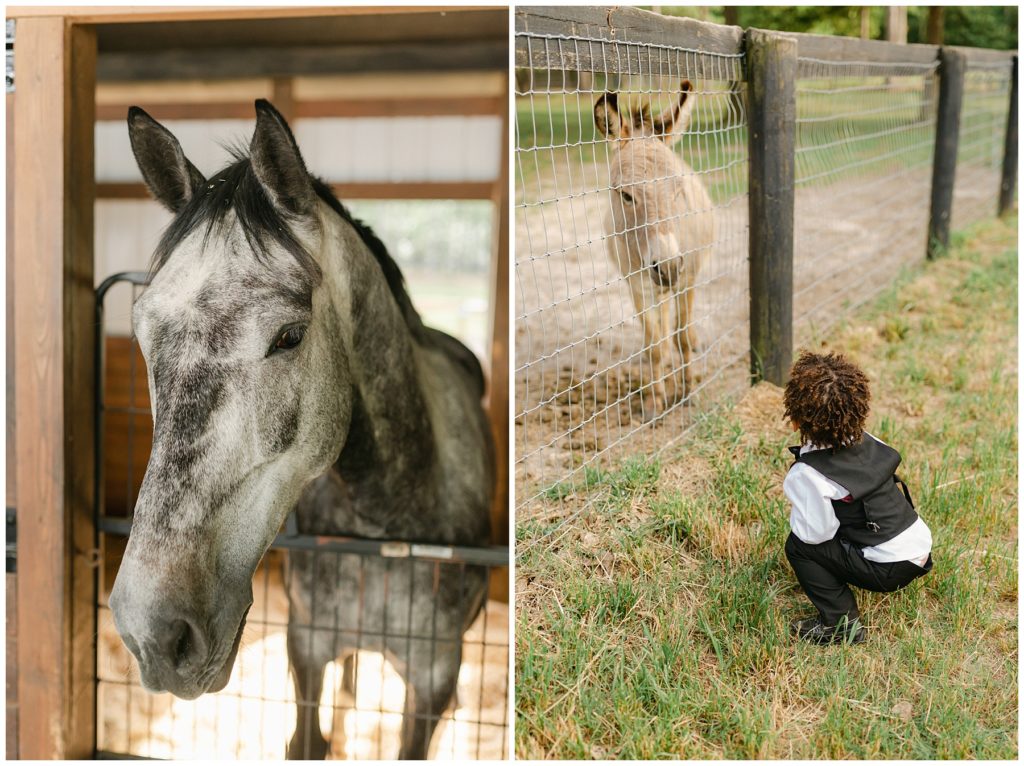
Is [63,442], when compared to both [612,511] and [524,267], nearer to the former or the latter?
[612,511]

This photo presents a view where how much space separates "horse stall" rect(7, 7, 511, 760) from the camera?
82.2 inches

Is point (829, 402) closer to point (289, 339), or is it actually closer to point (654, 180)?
point (654, 180)

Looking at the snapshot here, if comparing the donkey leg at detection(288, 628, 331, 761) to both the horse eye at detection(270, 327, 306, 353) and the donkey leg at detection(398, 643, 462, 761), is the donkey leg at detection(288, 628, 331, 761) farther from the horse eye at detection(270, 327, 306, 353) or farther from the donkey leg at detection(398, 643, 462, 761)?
the horse eye at detection(270, 327, 306, 353)

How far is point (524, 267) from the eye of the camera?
4621mm

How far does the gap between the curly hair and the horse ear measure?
1.14 meters

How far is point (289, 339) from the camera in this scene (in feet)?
4.93

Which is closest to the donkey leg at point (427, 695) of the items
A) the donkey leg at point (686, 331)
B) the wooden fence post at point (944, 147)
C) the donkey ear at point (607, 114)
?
the donkey leg at point (686, 331)

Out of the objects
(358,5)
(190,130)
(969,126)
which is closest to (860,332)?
(358,5)

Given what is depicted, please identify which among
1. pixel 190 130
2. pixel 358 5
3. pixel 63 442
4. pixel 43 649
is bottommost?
pixel 43 649

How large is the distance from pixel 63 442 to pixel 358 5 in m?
1.34

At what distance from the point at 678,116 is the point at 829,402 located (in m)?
1.17

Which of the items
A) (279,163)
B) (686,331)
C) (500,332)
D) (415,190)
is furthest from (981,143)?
(279,163)

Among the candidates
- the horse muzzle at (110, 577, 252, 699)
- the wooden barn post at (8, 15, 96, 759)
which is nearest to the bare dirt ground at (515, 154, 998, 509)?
the horse muzzle at (110, 577, 252, 699)

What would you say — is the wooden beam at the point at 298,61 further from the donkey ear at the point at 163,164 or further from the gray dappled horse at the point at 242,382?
the donkey ear at the point at 163,164
